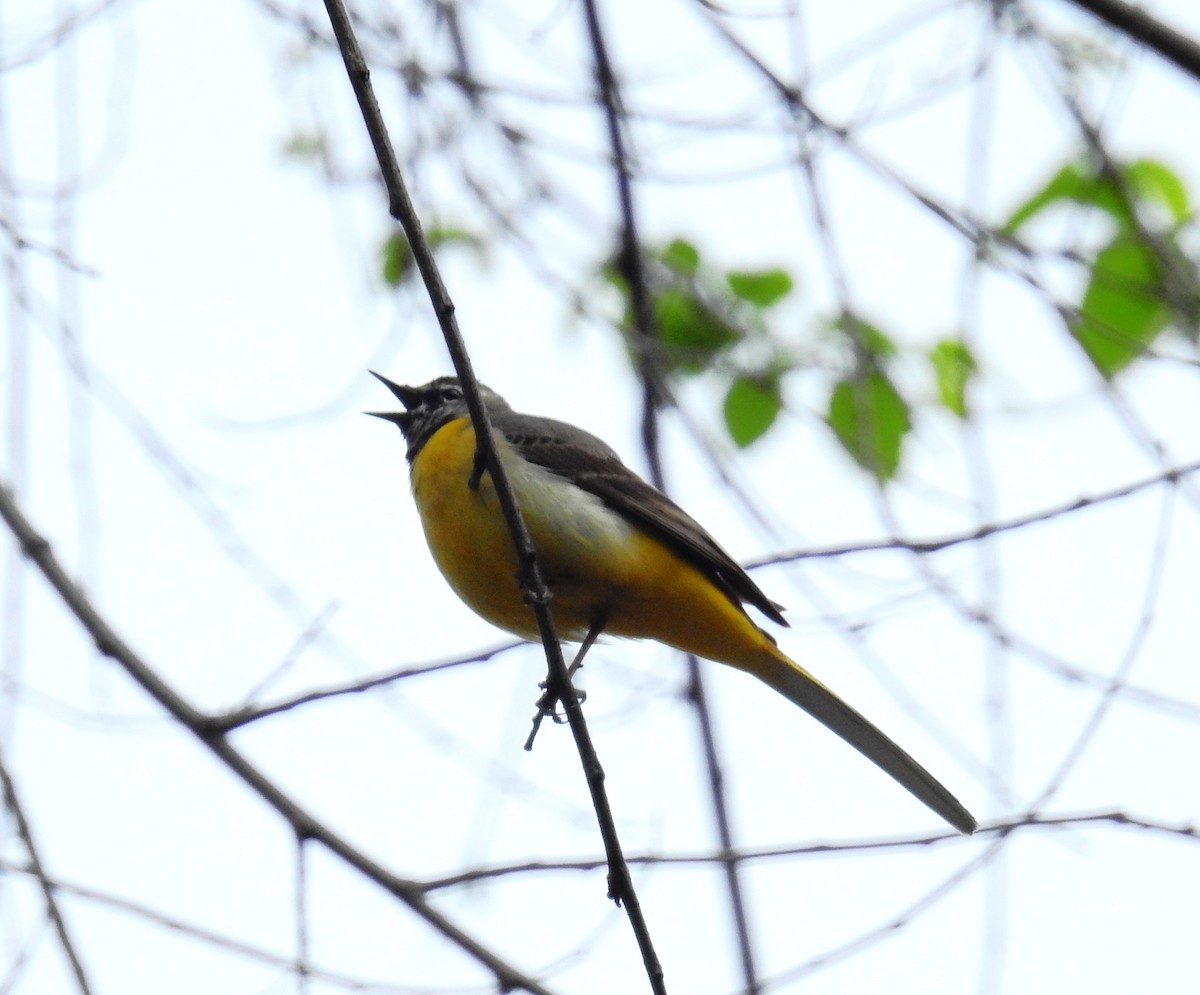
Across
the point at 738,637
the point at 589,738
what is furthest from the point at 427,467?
the point at 589,738

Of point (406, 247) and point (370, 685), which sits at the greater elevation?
point (406, 247)

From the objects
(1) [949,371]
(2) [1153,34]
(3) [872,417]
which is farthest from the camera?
(1) [949,371]

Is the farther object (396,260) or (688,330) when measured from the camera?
(396,260)

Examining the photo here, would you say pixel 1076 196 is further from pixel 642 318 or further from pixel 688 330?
pixel 642 318

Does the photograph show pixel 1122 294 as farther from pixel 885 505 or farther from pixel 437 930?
pixel 437 930

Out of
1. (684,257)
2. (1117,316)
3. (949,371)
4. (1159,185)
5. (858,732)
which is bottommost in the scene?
(858,732)

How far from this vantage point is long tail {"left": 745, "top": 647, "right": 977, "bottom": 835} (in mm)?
4973

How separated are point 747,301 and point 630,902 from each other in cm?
280

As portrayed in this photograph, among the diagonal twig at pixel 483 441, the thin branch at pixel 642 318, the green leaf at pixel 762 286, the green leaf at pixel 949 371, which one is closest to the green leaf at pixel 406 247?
the thin branch at pixel 642 318

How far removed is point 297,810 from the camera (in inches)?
174

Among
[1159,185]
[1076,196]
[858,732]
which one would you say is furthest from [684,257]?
[858,732]

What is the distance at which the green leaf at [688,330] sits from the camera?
570 cm

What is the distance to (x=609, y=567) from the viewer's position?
5355 millimetres

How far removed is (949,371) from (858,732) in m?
→ 1.34
